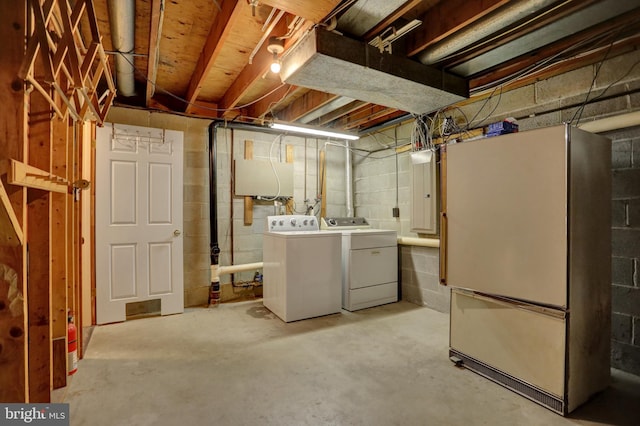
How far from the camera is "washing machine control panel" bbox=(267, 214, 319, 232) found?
3.83 m

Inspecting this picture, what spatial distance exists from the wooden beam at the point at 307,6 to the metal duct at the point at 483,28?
96cm

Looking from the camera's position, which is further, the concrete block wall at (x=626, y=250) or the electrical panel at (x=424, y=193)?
the electrical panel at (x=424, y=193)

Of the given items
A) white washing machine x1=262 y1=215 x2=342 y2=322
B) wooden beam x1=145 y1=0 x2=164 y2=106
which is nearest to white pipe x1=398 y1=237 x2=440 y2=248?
white washing machine x1=262 y1=215 x2=342 y2=322

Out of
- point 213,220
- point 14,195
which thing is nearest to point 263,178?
point 213,220

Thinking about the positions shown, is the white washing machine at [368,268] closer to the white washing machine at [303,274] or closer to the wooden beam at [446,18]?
the white washing machine at [303,274]

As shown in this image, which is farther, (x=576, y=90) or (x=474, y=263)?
(x=576, y=90)

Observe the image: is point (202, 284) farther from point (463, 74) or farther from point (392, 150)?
point (463, 74)

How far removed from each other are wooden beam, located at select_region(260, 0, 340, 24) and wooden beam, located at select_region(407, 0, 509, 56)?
2.78ft

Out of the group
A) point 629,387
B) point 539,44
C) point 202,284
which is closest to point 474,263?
point 629,387

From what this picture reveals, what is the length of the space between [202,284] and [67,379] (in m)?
1.87

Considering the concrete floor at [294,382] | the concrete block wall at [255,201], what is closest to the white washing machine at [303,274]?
the concrete floor at [294,382]

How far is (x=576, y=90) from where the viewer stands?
2471 mm

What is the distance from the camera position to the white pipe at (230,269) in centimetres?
382

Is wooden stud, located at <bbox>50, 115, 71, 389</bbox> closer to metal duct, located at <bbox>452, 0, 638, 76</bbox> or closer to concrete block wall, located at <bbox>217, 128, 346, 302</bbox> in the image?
concrete block wall, located at <bbox>217, 128, 346, 302</bbox>
